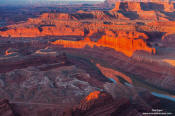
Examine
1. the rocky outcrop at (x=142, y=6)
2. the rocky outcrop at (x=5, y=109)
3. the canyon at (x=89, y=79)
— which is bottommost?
the canyon at (x=89, y=79)

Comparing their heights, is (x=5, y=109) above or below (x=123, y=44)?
below

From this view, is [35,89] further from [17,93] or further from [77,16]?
[77,16]

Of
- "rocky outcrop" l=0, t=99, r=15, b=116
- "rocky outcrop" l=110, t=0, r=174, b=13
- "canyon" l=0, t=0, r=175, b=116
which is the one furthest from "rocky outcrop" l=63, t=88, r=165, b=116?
"rocky outcrop" l=110, t=0, r=174, b=13

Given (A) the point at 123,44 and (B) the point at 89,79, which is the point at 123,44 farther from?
(B) the point at 89,79

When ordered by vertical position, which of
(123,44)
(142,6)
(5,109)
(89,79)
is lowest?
(89,79)

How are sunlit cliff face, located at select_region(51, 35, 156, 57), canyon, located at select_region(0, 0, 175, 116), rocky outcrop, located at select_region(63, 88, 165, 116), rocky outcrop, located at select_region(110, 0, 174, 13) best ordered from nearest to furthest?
rocky outcrop, located at select_region(63, 88, 165, 116)
canyon, located at select_region(0, 0, 175, 116)
sunlit cliff face, located at select_region(51, 35, 156, 57)
rocky outcrop, located at select_region(110, 0, 174, 13)

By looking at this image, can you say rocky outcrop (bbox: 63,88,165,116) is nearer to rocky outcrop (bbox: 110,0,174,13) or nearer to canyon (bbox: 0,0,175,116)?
canyon (bbox: 0,0,175,116)

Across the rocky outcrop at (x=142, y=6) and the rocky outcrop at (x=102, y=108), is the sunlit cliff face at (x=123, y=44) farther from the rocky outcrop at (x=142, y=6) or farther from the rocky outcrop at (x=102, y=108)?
the rocky outcrop at (x=142, y=6)

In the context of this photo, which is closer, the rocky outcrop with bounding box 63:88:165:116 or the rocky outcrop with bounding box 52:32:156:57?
the rocky outcrop with bounding box 63:88:165:116

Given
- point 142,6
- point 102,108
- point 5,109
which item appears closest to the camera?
point 5,109

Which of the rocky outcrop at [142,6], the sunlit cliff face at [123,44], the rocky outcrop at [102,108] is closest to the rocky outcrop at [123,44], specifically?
the sunlit cliff face at [123,44]

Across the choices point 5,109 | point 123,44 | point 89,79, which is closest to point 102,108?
point 5,109

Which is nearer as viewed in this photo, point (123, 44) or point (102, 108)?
point (102, 108)
